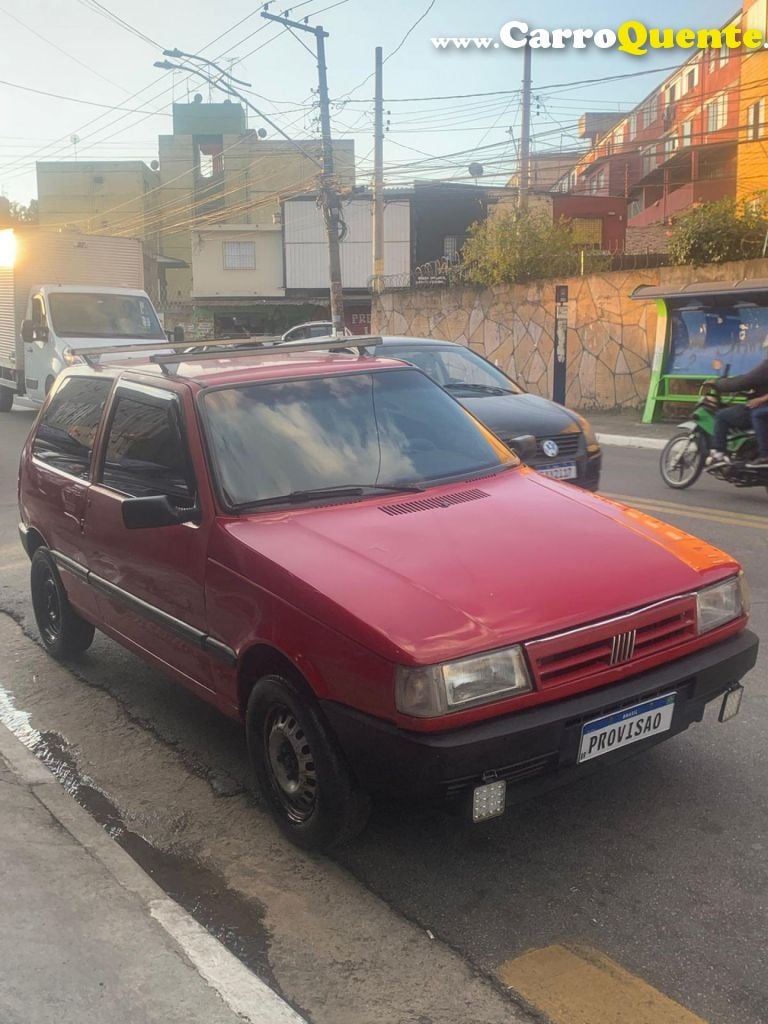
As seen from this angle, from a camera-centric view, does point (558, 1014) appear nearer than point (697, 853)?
Yes

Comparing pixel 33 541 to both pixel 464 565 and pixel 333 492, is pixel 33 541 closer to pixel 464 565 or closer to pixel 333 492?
pixel 333 492

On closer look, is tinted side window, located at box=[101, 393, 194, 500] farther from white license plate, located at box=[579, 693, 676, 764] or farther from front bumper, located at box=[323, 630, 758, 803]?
white license plate, located at box=[579, 693, 676, 764]

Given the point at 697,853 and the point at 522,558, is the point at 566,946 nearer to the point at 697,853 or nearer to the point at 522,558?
the point at 697,853

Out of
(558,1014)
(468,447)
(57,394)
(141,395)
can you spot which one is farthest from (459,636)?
(57,394)

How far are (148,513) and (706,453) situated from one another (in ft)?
23.9

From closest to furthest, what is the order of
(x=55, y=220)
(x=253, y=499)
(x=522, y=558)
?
(x=522, y=558) → (x=253, y=499) → (x=55, y=220)

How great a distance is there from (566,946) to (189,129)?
6979 cm

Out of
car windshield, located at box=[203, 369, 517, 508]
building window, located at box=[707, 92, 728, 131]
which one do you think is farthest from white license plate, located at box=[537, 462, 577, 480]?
building window, located at box=[707, 92, 728, 131]

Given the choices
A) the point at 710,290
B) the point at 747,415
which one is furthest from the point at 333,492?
the point at 710,290

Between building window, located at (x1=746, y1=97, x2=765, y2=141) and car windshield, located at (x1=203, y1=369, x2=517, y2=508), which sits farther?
building window, located at (x1=746, y1=97, x2=765, y2=141)

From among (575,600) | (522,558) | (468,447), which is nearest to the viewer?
(575,600)

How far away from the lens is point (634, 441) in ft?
50.4

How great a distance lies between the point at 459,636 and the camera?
3.01m

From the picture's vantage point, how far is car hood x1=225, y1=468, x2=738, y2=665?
10.1 ft
